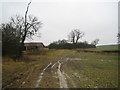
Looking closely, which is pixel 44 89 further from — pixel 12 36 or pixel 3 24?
pixel 3 24

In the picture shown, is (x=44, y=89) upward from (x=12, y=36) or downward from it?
downward

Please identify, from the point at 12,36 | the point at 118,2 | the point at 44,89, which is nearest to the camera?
the point at 44,89

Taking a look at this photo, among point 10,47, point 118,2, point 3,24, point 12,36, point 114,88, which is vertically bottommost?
point 114,88

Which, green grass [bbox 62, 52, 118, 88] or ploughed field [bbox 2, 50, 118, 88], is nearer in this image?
ploughed field [bbox 2, 50, 118, 88]

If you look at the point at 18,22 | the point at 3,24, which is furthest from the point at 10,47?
the point at 18,22

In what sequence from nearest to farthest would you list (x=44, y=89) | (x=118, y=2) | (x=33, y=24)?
(x=44, y=89) < (x=118, y=2) < (x=33, y=24)

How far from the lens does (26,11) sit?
87.5ft

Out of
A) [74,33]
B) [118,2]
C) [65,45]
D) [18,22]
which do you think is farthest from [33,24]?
[74,33]

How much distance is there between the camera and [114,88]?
754cm

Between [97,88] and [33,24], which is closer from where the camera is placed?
[97,88]

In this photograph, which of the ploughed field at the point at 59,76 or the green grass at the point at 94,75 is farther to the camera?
the green grass at the point at 94,75

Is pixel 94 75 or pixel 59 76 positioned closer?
pixel 59 76

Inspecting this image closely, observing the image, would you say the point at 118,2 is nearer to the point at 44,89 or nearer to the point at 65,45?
the point at 44,89

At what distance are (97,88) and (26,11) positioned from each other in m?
22.3
